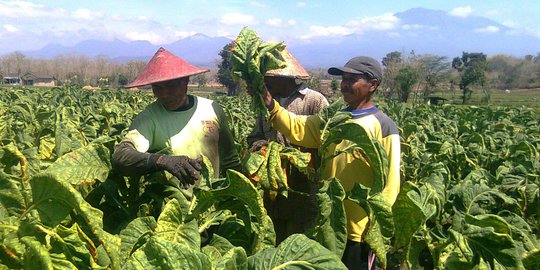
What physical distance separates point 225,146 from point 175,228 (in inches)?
53.5

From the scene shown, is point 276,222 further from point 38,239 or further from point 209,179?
point 38,239

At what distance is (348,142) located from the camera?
2756 millimetres

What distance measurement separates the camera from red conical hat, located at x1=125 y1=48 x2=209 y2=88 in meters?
2.75

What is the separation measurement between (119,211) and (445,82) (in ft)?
187

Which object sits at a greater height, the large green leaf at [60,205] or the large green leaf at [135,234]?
the large green leaf at [60,205]

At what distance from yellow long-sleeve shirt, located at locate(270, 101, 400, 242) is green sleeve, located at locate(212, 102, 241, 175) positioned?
0.41 metres

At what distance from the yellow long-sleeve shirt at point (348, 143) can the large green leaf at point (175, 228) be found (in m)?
1.07

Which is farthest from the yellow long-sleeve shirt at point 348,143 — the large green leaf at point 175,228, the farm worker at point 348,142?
the large green leaf at point 175,228

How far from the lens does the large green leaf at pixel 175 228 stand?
1.65m

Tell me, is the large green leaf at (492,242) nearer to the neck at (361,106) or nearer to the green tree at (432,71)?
the neck at (361,106)

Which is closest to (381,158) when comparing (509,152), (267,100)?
(267,100)

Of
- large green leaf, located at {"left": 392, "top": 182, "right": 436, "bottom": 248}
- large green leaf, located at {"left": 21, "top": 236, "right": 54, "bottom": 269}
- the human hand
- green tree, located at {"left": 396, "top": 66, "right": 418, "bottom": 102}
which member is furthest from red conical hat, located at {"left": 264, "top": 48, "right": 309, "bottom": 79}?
green tree, located at {"left": 396, "top": 66, "right": 418, "bottom": 102}

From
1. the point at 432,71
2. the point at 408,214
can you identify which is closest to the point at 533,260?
the point at 408,214

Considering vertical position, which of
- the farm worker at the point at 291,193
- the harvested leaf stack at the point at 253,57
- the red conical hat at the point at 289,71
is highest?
the harvested leaf stack at the point at 253,57
